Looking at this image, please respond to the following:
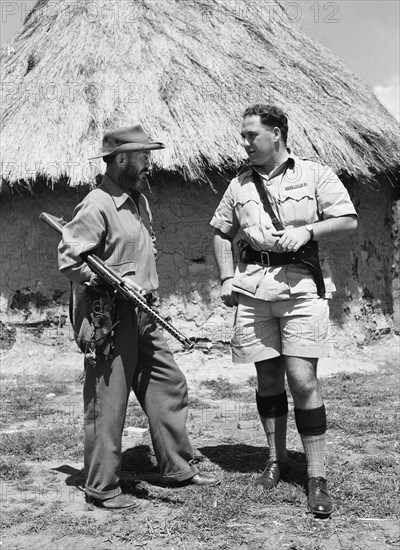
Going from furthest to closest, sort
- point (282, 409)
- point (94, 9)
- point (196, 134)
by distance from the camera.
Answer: point (94, 9), point (196, 134), point (282, 409)

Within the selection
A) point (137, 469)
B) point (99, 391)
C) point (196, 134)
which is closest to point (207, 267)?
point (196, 134)

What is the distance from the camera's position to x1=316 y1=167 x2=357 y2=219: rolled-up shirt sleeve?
346 centimetres

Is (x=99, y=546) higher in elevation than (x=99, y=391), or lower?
lower

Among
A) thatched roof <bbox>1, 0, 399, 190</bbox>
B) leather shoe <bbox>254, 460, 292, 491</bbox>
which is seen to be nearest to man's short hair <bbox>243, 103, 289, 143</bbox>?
leather shoe <bbox>254, 460, 292, 491</bbox>

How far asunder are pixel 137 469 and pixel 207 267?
3.68 meters

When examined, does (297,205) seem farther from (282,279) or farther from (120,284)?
(120,284)

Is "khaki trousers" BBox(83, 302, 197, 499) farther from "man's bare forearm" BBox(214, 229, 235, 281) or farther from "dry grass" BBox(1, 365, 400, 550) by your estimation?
"man's bare forearm" BBox(214, 229, 235, 281)

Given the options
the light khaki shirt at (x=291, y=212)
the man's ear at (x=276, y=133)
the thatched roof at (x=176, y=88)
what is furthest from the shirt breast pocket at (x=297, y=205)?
the thatched roof at (x=176, y=88)

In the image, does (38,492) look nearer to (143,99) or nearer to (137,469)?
(137,469)

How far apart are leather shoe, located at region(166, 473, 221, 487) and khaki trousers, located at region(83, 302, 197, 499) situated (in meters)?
0.03

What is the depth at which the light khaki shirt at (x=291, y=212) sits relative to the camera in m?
3.42

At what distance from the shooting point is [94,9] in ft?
29.9

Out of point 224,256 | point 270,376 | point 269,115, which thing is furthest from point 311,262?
point 269,115

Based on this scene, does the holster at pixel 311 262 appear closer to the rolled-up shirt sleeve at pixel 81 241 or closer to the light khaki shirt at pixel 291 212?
the light khaki shirt at pixel 291 212
